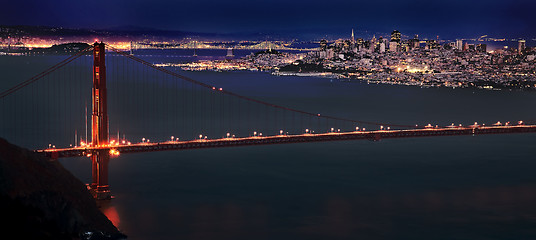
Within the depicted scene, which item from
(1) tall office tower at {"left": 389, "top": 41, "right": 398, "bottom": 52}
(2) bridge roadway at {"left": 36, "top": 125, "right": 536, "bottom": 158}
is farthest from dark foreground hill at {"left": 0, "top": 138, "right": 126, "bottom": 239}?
(1) tall office tower at {"left": 389, "top": 41, "right": 398, "bottom": 52}

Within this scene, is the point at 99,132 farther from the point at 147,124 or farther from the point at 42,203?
the point at 147,124

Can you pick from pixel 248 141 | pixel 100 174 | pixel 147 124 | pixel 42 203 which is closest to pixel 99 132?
pixel 100 174

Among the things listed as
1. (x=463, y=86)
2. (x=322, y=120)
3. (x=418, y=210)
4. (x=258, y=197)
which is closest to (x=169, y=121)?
(x=322, y=120)

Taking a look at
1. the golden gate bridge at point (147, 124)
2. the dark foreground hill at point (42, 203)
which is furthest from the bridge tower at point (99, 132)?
the dark foreground hill at point (42, 203)

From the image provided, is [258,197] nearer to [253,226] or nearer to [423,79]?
[253,226]

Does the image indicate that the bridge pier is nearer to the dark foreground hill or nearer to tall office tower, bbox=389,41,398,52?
the dark foreground hill

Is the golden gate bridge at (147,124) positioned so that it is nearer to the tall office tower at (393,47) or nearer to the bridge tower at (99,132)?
the bridge tower at (99,132)
